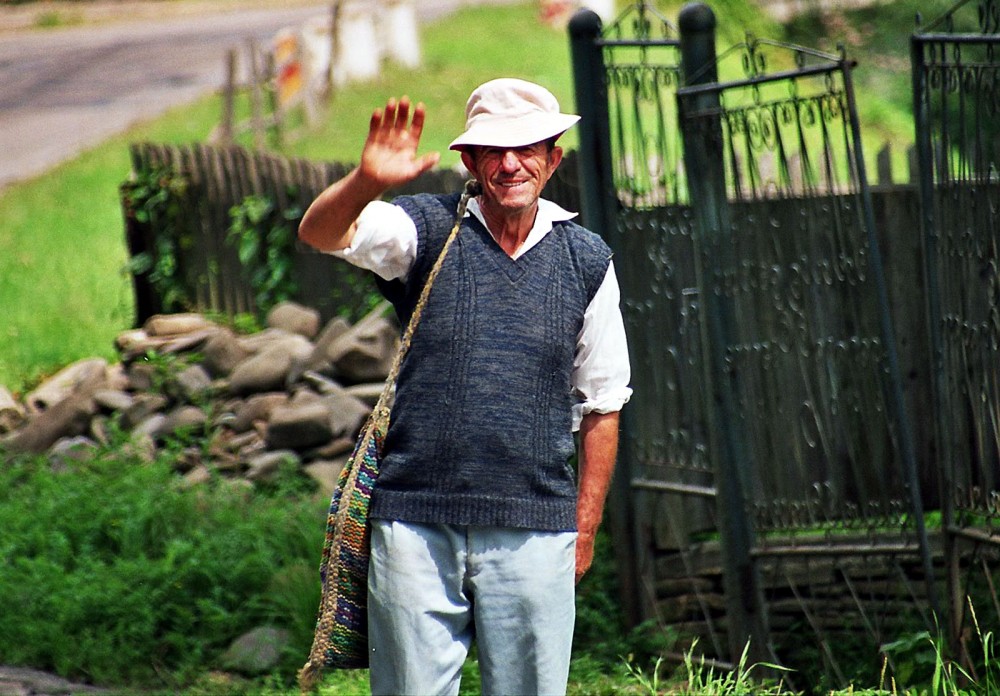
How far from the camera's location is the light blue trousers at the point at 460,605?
123 inches

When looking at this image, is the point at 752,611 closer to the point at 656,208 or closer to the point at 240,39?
the point at 656,208

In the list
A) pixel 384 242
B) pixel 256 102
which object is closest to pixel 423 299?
pixel 384 242

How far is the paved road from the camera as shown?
1759cm

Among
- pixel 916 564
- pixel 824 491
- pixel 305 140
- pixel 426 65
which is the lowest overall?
pixel 916 564

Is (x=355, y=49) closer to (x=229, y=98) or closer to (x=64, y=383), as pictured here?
(x=229, y=98)

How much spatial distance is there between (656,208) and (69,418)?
162 inches

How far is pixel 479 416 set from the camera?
314 centimetres

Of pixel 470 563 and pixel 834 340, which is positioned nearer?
pixel 470 563

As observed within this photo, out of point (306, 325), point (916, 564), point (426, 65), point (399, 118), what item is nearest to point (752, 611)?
point (916, 564)

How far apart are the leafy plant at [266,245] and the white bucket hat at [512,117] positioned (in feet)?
18.3

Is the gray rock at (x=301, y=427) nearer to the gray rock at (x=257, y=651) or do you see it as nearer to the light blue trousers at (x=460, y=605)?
the gray rock at (x=257, y=651)

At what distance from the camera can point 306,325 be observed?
27.8 ft

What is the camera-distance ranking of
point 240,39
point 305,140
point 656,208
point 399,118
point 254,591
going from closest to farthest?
1. point 399,118
2. point 656,208
3. point 254,591
4. point 305,140
5. point 240,39

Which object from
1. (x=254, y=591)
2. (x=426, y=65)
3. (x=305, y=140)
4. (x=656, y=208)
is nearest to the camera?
(x=656, y=208)
